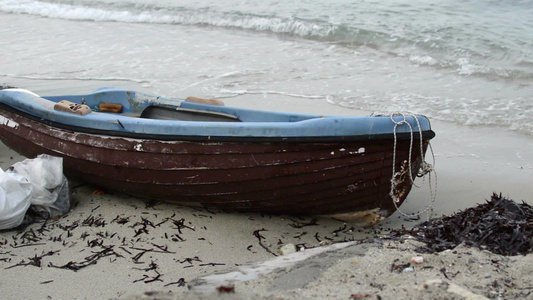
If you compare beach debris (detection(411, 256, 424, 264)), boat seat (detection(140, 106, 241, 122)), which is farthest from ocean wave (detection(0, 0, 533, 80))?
beach debris (detection(411, 256, 424, 264))

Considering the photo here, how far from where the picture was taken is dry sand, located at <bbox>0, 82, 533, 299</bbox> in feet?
9.25

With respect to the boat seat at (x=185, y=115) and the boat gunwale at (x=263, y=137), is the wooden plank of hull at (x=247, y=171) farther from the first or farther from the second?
the boat seat at (x=185, y=115)

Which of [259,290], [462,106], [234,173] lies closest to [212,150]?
[234,173]

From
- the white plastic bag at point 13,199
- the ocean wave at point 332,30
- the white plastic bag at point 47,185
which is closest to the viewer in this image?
the white plastic bag at point 13,199

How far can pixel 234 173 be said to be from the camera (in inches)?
163

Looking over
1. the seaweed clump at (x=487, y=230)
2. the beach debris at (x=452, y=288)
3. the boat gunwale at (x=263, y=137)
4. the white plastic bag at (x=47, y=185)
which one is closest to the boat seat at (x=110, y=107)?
the boat gunwale at (x=263, y=137)

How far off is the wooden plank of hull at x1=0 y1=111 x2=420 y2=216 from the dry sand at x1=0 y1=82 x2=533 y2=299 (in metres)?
0.17

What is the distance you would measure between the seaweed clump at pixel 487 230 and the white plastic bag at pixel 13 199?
8.86ft

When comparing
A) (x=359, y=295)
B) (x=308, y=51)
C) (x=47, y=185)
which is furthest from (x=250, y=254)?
(x=308, y=51)

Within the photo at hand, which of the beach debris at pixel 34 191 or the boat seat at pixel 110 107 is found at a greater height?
the boat seat at pixel 110 107

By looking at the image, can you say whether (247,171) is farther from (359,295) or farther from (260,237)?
(359,295)

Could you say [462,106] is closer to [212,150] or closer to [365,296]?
[212,150]

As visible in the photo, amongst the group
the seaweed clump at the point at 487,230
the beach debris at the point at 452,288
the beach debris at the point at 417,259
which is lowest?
the seaweed clump at the point at 487,230

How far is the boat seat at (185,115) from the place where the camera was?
505cm
